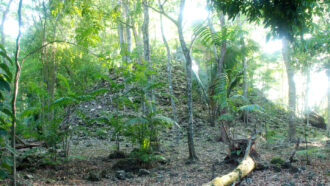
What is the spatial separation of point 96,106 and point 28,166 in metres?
7.46

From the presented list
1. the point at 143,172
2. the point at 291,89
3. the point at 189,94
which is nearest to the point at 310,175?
the point at 189,94

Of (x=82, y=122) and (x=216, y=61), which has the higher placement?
(x=216, y=61)

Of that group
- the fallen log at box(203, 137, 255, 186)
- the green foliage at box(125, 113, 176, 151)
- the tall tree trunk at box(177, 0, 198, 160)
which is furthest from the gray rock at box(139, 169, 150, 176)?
the fallen log at box(203, 137, 255, 186)

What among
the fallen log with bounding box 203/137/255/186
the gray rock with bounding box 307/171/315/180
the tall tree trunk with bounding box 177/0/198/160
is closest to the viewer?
the fallen log with bounding box 203/137/255/186

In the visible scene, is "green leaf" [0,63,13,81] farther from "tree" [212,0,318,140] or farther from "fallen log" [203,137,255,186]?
"tree" [212,0,318,140]

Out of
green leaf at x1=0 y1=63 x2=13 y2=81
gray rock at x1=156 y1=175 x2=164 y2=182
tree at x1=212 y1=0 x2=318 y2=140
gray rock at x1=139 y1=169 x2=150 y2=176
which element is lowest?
gray rock at x1=156 y1=175 x2=164 y2=182

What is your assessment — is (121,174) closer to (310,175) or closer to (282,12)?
(310,175)

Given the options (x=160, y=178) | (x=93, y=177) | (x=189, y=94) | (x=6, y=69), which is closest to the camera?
(x=6, y=69)

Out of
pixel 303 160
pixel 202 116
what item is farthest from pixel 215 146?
pixel 202 116

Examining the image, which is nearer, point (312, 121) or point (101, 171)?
point (101, 171)

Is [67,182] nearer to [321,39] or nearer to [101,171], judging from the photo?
[101,171]

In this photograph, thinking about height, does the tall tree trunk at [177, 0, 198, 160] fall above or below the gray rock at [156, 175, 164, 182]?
above

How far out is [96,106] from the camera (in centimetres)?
1192

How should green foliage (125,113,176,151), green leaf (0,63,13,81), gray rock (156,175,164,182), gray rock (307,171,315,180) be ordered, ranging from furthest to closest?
green foliage (125,113,176,151) < gray rock (156,175,164,182) < gray rock (307,171,315,180) < green leaf (0,63,13,81)
